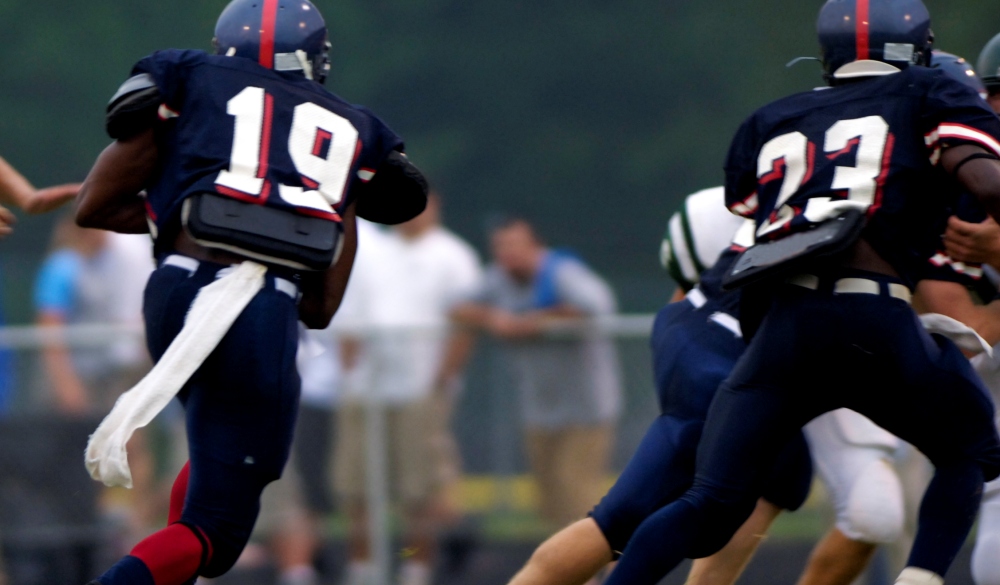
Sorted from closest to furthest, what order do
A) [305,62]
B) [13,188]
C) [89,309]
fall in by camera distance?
[305,62], [13,188], [89,309]

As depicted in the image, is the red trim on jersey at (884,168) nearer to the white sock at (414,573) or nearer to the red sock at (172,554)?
the red sock at (172,554)

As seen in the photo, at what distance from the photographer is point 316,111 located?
4258 mm

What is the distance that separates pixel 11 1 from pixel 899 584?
56.2 ft

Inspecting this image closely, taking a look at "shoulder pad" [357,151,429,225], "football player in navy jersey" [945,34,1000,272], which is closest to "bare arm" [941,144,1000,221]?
"football player in navy jersey" [945,34,1000,272]

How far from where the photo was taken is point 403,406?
7496mm

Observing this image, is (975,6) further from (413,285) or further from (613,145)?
(413,285)

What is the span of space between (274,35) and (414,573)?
3.84 metres

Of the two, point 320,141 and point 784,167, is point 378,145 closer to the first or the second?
point 320,141

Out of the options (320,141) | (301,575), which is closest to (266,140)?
(320,141)

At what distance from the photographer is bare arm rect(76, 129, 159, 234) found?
13.7 ft

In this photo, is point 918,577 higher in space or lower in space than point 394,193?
lower

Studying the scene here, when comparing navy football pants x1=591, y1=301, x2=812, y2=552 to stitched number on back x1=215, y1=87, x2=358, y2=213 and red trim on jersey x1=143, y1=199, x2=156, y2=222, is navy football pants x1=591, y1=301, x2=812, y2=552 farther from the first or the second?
red trim on jersey x1=143, y1=199, x2=156, y2=222

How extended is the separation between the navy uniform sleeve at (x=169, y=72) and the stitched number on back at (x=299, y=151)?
15 cm

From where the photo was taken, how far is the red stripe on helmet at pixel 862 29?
4188 mm
